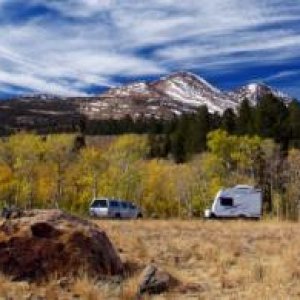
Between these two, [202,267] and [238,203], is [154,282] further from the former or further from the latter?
[238,203]

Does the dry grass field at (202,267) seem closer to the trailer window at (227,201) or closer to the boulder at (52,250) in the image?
the boulder at (52,250)

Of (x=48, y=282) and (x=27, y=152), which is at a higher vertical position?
(x=27, y=152)

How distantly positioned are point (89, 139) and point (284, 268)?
177 meters

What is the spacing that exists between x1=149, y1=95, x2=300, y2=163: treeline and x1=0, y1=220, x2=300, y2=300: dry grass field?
3645 inches

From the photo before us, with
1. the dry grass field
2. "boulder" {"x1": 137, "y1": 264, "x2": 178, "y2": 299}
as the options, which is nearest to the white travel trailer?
the dry grass field

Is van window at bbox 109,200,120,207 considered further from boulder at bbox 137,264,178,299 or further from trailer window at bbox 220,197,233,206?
boulder at bbox 137,264,178,299

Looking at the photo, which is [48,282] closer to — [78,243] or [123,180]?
[78,243]

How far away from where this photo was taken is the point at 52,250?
46.2 feet

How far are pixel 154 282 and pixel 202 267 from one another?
2884mm

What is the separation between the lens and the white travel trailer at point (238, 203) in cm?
5159

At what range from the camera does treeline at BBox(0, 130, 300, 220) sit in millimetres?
87125

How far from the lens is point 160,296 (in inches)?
496

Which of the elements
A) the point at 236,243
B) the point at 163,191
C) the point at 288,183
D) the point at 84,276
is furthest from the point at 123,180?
the point at 84,276

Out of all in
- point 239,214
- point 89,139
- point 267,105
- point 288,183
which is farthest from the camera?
point 89,139
